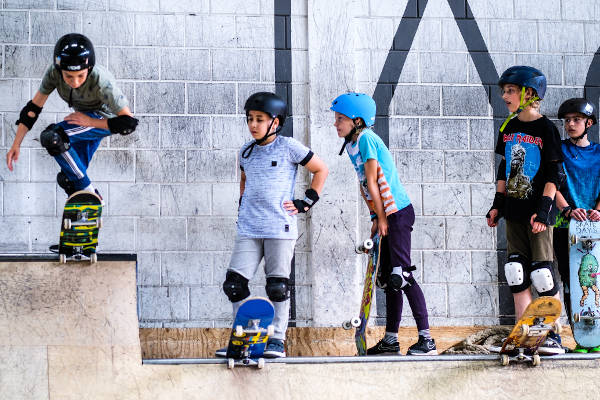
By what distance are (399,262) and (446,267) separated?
4.14ft

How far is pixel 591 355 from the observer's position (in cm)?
386

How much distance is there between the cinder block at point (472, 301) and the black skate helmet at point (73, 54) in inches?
113

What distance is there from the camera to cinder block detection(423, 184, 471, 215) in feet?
17.2

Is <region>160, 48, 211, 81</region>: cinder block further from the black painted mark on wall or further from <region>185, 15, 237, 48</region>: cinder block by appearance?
the black painted mark on wall

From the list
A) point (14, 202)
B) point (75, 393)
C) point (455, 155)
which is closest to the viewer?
point (75, 393)

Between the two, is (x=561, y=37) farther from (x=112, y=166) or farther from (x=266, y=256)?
(x=112, y=166)

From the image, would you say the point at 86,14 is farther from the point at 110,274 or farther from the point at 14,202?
the point at 110,274

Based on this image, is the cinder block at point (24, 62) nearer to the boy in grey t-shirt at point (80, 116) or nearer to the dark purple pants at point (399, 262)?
the boy in grey t-shirt at point (80, 116)

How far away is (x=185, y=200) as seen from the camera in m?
5.02

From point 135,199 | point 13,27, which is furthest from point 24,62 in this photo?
point 135,199

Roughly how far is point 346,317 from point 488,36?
222 cm

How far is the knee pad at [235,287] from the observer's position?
381 centimetres

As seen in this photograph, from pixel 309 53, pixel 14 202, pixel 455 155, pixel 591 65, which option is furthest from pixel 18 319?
pixel 591 65

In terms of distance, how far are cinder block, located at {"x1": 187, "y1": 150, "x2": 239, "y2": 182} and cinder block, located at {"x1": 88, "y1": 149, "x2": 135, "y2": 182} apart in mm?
393
